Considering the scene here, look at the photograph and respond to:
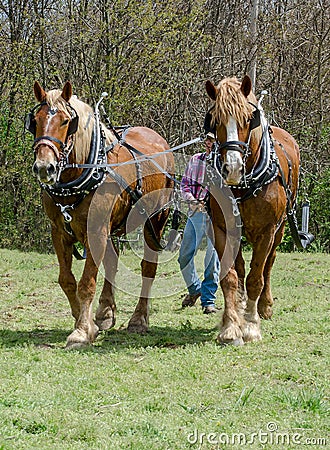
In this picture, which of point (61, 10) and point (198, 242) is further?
point (61, 10)

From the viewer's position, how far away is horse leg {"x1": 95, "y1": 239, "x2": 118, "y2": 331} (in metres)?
6.35

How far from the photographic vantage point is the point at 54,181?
4.86m

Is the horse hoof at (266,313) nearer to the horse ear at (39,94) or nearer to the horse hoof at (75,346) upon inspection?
the horse hoof at (75,346)

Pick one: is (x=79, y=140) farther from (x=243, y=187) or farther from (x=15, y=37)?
(x=15, y=37)

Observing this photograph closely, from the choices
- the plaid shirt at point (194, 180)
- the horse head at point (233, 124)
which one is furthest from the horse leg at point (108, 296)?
the horse head at point (233, 124)

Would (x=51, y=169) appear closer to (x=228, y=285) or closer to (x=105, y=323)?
(x=228, y=285)

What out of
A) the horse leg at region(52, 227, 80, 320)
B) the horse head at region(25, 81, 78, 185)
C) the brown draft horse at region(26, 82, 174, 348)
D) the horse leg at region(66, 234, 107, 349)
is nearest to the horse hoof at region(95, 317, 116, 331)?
the brown draft horse at region(26, 82, 174, 348)

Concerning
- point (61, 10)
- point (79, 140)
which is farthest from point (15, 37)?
point (79, 140)

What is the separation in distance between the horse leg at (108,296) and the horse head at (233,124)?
1.86 m

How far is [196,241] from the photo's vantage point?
24.2 feet

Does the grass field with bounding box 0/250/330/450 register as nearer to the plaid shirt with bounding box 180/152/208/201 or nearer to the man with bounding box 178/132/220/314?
the man with bounding box 178/132/220/314

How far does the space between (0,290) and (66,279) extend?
9.76 feet

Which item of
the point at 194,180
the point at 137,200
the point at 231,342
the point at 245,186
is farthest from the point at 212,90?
the point at 231,342

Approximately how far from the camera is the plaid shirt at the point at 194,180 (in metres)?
6.65
